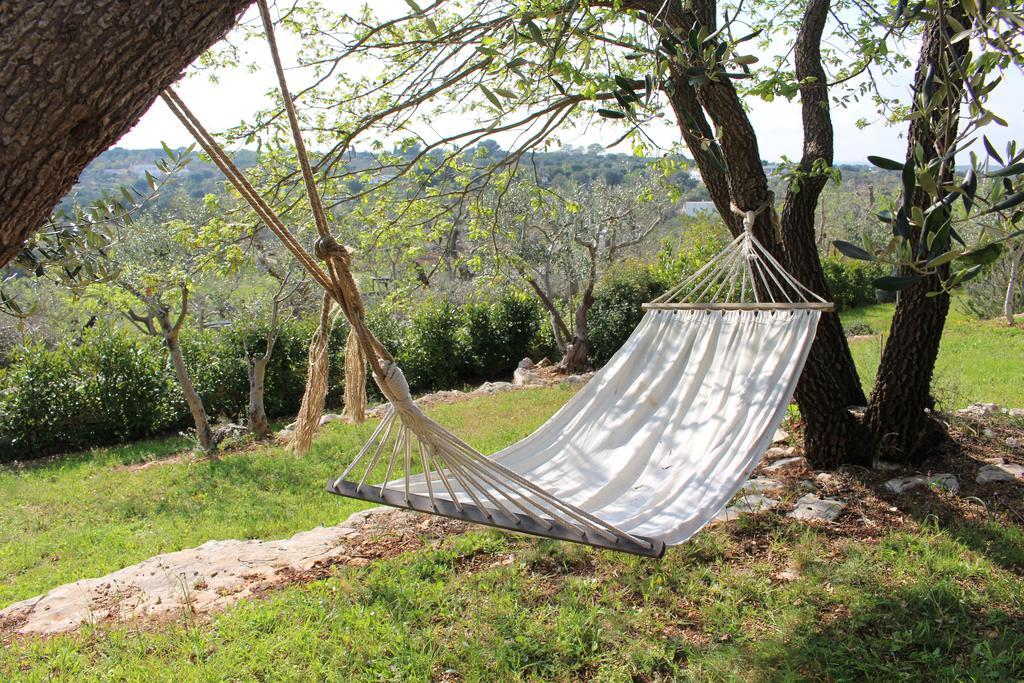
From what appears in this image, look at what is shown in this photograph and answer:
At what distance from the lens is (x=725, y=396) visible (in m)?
2.38

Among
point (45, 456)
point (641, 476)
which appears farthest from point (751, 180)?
point (45, 456)

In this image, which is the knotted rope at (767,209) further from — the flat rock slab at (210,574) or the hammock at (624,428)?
the flat rock slab at (210,574)

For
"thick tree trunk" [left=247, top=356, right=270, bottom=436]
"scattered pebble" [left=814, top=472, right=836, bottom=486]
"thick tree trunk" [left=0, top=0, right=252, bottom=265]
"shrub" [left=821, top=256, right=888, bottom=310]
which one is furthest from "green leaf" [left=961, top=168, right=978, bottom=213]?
"shrub" [left=821, top=256, right=888, bottom=310]

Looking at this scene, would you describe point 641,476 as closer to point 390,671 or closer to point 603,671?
point 603,671

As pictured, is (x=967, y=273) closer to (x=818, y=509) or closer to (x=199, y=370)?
(x=818, y=509)

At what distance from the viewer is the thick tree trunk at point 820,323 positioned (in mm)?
3125

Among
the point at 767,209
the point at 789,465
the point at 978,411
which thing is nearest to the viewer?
the point at 767,209

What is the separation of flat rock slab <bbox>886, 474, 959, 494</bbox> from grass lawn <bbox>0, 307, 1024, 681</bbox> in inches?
3.3

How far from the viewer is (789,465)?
3334 mm

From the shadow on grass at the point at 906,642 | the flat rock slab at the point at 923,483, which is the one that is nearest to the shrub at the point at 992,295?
the flat rock slab at the point at 923,483

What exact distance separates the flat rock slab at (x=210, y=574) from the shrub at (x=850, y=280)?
396 inches

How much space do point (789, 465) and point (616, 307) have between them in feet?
18.0

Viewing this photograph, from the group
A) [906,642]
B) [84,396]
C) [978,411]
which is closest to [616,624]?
[906,642]

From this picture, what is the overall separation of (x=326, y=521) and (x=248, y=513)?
0.61m
